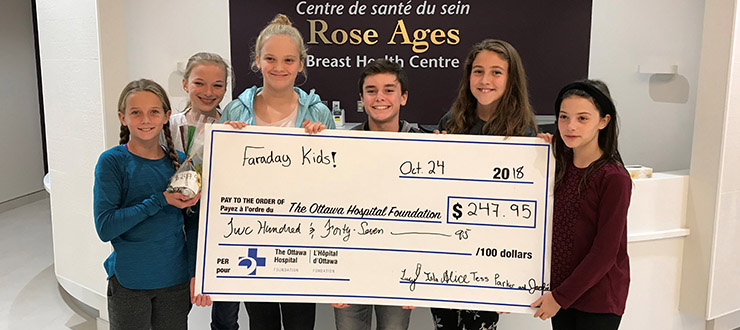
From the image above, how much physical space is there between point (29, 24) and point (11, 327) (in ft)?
15.0

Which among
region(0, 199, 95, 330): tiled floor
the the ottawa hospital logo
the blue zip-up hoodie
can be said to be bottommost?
region(0, 199, 95, 330): tiled floor

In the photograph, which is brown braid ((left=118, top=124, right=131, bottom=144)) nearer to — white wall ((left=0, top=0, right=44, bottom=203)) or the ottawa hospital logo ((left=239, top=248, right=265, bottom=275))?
the ottawa hospital logo ((left=239, top=248, right=265, bottom=275))

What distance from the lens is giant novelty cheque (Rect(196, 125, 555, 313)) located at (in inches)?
78.4

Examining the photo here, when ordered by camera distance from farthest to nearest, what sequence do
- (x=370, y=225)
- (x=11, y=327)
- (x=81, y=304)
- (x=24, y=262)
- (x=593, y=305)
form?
1. (x=24, y=262)
2. (x=81, y=304)
3. (x=11, y=327)
4. (x=370, y=225)
5. (x=593, y=305)

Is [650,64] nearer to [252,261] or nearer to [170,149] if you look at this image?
[252,261]

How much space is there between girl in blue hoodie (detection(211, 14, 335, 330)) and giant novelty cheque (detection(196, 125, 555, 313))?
0.16 m

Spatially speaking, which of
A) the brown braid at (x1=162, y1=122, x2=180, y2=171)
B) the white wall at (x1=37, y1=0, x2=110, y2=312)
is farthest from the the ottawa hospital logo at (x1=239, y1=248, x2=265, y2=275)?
the white wall at (x1=37, y1=0, x2=110, y2=312)

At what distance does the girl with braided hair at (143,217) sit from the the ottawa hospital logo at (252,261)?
0.24m

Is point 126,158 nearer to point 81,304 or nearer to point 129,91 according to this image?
point 129,91

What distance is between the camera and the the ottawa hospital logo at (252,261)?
2020 millimetres

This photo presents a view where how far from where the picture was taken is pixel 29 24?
22.0 ft

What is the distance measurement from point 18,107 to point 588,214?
685 cm

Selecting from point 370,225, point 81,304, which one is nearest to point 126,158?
point 370,225

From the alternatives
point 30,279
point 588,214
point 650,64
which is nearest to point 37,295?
point 30,279
